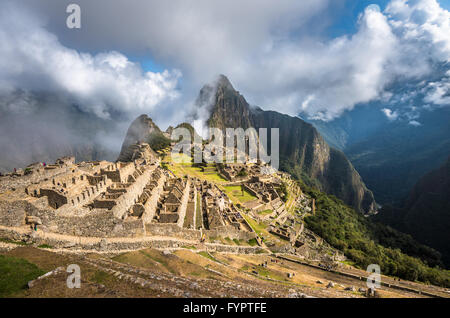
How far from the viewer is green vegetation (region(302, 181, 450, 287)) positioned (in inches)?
1275

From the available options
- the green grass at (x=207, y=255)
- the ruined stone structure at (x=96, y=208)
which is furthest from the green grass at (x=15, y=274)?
the green grass at (x=207, y=255)

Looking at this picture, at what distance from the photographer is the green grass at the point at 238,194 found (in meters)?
42.4

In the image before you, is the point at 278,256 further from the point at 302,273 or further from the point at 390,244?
the point at 390,244

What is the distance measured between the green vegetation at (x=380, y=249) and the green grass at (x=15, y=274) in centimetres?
4107

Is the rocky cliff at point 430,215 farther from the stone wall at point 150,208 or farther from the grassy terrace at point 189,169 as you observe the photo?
the stone wall at point 150,208

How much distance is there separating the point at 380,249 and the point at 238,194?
3759 centimetres

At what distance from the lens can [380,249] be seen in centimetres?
4700

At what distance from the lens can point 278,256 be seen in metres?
24.2

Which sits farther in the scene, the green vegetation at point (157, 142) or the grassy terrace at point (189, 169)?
the green vegetation at point (157, 142)

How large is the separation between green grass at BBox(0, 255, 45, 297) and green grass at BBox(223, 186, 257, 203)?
3397 centimetres

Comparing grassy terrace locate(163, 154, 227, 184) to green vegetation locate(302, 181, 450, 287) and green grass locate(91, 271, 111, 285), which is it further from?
green grass locate(91, 271, 111, 285)
